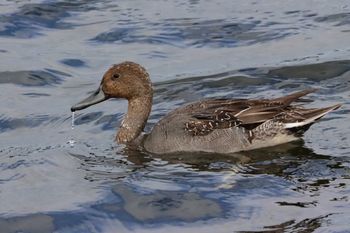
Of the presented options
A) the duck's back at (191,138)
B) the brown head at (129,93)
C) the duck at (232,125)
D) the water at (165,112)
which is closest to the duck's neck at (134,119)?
the brown head at (129,93)

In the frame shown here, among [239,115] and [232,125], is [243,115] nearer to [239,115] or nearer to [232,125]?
[239,115]

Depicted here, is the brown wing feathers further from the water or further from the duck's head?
the duck's head

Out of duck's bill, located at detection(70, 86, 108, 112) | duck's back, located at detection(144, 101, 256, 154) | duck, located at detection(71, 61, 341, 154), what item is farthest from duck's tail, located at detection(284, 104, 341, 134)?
duck's bill, located at detection(70, 86, 108, 112)

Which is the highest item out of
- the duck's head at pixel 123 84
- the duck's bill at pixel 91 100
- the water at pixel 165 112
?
the duck's head at pixel 123 84

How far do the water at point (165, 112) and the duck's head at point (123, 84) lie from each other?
464 millimetres

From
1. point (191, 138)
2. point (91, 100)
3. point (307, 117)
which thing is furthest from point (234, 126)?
point (91, 100)

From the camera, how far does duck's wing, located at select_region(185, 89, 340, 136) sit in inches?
440

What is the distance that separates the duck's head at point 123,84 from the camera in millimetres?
11883

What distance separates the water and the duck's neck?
21 centimetres

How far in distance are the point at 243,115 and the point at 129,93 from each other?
146 centimetres

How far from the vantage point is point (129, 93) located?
1200 centimetres

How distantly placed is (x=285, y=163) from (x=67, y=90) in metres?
4.05

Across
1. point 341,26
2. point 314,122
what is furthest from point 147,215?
point 341,26

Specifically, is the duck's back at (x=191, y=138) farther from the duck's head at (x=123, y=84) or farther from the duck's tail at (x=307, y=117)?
the duck's head at (x=123, y=84)
